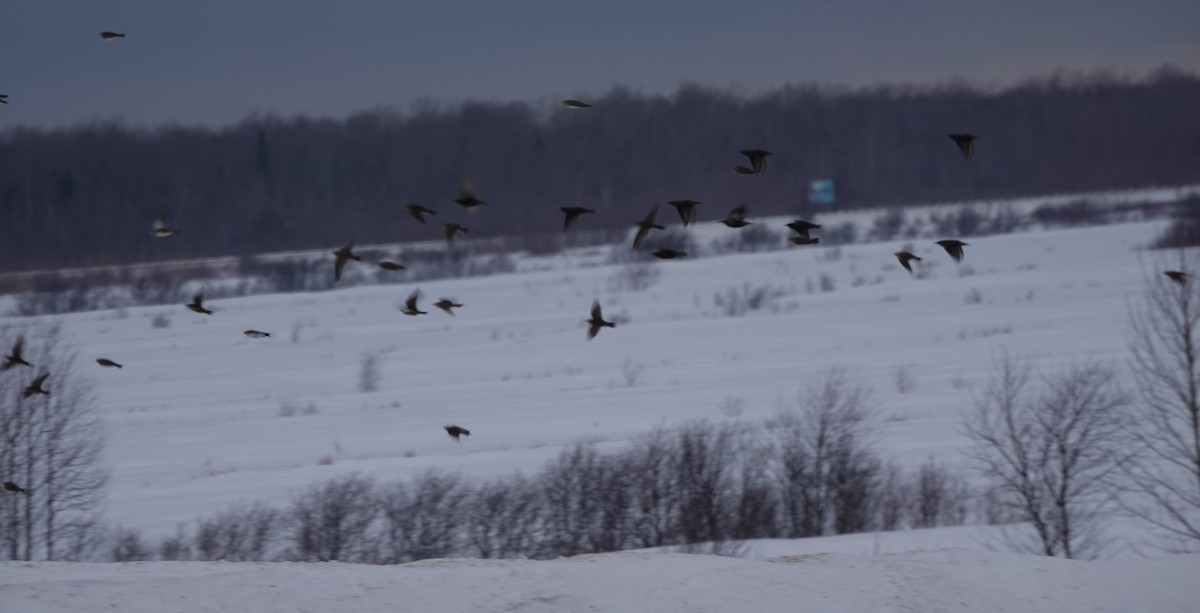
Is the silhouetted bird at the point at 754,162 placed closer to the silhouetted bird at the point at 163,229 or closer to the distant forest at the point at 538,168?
the silhouetted bird at the point at 163,229

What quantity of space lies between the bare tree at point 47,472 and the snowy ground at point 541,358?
0.58 m

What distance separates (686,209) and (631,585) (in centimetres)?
213

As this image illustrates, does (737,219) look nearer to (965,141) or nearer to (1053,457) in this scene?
(965,141)

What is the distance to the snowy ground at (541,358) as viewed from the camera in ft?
79.4

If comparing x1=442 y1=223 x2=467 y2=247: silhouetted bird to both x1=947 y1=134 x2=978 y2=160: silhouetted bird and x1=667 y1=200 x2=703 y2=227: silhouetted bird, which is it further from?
x1=947 y1=134 x2=978 y2=160: silhouetted bird

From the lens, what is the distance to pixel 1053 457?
2242cm

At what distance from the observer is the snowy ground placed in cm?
2419

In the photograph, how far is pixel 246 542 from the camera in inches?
732

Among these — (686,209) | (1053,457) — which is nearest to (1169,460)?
(1053,457)

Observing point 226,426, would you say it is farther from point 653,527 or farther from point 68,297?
point 68,297

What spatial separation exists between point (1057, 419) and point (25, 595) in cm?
1978

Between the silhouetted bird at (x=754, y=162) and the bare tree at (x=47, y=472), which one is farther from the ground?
the silhouetted bird at (x=754, y=162)

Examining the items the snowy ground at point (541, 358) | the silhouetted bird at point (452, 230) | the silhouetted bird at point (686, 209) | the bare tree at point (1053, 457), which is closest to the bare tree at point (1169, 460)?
the bare tree at point (1053, 457)

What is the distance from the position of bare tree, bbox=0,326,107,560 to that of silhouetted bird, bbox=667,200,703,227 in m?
14.8
